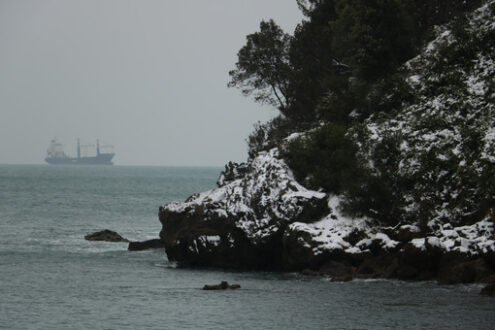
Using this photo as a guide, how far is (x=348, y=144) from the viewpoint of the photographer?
5691cm

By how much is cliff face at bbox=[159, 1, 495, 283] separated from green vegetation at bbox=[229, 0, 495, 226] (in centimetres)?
14

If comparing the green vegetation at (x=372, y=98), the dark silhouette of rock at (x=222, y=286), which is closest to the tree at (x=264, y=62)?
the green vegetation at (x=372, y=98)

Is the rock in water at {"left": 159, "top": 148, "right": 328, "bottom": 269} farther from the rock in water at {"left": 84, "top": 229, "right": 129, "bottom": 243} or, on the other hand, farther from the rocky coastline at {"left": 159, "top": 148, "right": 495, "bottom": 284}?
the rock in water at {"left": 84, "top": 229, "right": 129, "bottom": 243}

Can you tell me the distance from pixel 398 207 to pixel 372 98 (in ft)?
46.6

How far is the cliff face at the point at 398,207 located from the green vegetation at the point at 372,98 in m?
0.14

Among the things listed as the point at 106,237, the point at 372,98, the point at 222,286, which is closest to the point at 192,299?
the point at 222,286

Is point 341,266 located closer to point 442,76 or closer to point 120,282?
point 120,282

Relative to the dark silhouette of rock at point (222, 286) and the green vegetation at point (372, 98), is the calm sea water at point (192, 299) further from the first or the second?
the green vegetation at point (372, 98)

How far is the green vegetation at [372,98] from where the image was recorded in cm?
5175

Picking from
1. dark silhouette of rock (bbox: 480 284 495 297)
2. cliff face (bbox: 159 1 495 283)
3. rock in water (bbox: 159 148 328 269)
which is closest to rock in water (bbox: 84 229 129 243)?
cliff face (bbox: 159 1 495 283)

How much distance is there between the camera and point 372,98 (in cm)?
6300

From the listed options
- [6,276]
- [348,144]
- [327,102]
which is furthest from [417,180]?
[6,276]

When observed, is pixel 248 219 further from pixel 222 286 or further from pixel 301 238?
pixel 222 286

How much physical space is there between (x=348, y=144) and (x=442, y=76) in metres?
10.3
